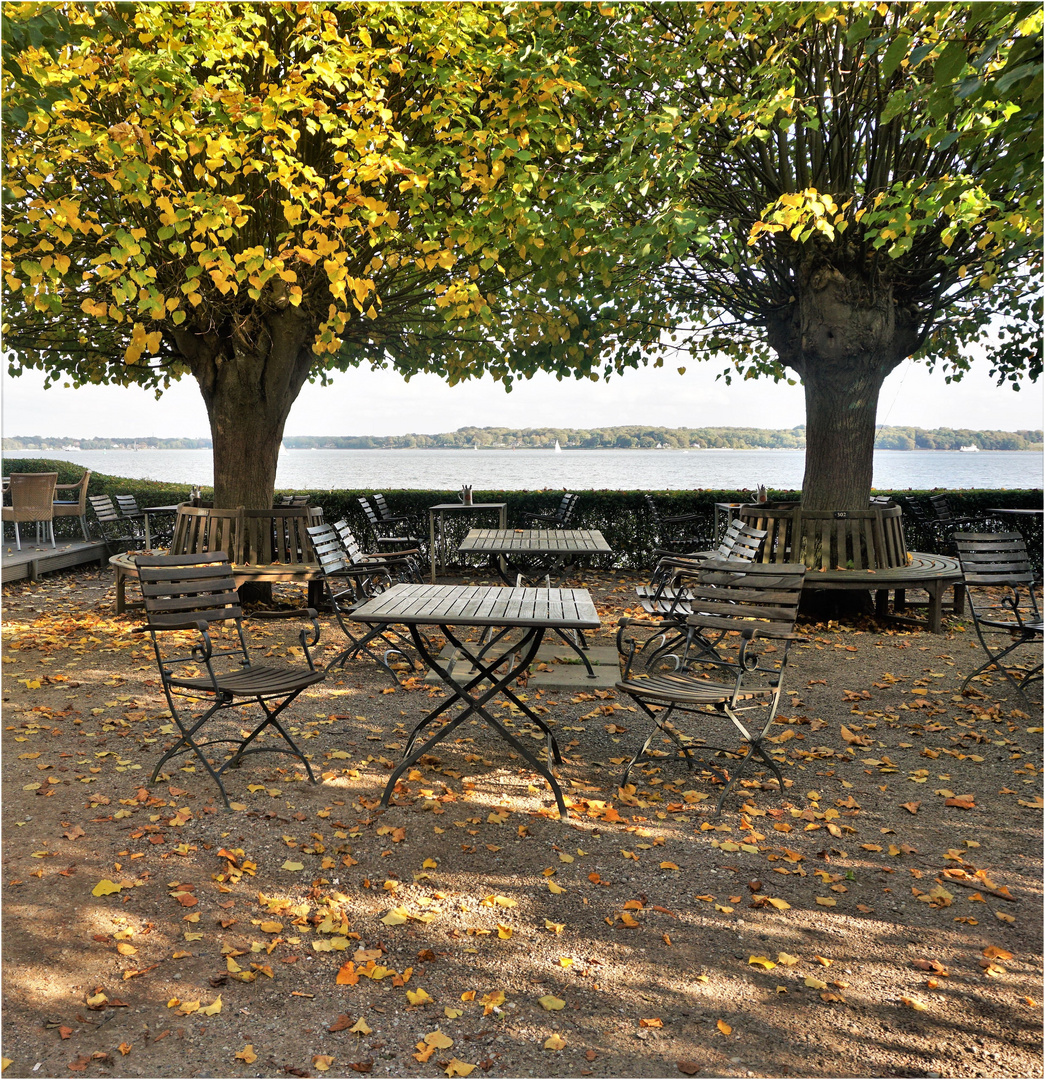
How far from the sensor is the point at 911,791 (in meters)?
4.46

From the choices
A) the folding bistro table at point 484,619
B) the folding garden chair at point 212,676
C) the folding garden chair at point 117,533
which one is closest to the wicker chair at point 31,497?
the folding garden chair at point 117,533

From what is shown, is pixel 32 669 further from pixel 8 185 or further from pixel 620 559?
pixel 620 559

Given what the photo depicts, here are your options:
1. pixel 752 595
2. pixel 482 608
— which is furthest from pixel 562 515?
pixel 482 608

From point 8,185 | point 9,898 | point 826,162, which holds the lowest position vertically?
point 9,898

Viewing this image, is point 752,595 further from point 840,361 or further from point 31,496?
A: point 31,496

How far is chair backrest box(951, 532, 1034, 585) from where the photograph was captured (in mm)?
6672

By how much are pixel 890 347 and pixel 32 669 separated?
8.58 metres

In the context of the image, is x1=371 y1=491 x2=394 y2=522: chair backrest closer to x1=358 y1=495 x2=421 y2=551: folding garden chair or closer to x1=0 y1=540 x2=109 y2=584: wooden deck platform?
x1=358 y1=495 x2=421 y2=551: folding garden chair

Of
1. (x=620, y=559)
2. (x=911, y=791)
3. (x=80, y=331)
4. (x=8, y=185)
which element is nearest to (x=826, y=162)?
(x=620, y=559)

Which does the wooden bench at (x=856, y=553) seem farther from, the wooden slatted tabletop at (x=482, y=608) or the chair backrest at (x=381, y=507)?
the chair backrest at (x=381, y=507)

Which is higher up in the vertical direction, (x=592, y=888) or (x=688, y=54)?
(x=688, y=54)

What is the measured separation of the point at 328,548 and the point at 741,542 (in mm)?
3651

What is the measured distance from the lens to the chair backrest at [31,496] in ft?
38.1

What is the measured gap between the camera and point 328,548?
741 cm
